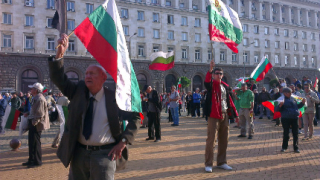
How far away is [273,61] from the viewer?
5581 cm

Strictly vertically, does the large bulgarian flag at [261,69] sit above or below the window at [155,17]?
below

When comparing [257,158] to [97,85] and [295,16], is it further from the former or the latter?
[295,16]

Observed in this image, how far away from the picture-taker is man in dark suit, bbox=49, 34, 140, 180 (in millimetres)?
3004

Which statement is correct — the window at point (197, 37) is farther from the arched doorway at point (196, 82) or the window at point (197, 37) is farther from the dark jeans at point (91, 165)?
the dark jeans at point (91, 165)

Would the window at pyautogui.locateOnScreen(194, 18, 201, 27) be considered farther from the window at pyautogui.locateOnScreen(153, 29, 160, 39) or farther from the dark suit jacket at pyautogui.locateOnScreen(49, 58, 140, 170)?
the dark suit jacket at pyautogui.locateOnScreen(49, 58, 140, 170)

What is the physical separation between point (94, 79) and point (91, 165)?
0.96m

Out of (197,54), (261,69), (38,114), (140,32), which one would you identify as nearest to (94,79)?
(38,114)

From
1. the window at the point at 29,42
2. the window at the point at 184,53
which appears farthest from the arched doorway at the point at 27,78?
the window at the point at 184,53

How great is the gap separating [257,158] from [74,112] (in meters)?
5.56

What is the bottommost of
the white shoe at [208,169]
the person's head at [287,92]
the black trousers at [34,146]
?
the white shoe at [208,169]

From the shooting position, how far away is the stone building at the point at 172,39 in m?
36.0

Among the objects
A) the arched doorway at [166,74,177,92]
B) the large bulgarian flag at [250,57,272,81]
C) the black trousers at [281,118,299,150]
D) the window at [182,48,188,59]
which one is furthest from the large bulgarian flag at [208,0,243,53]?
the window at [182,48,188,59]

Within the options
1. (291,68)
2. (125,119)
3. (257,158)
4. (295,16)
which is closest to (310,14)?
(295,16)

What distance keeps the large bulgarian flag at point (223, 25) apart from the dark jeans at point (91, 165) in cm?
448
